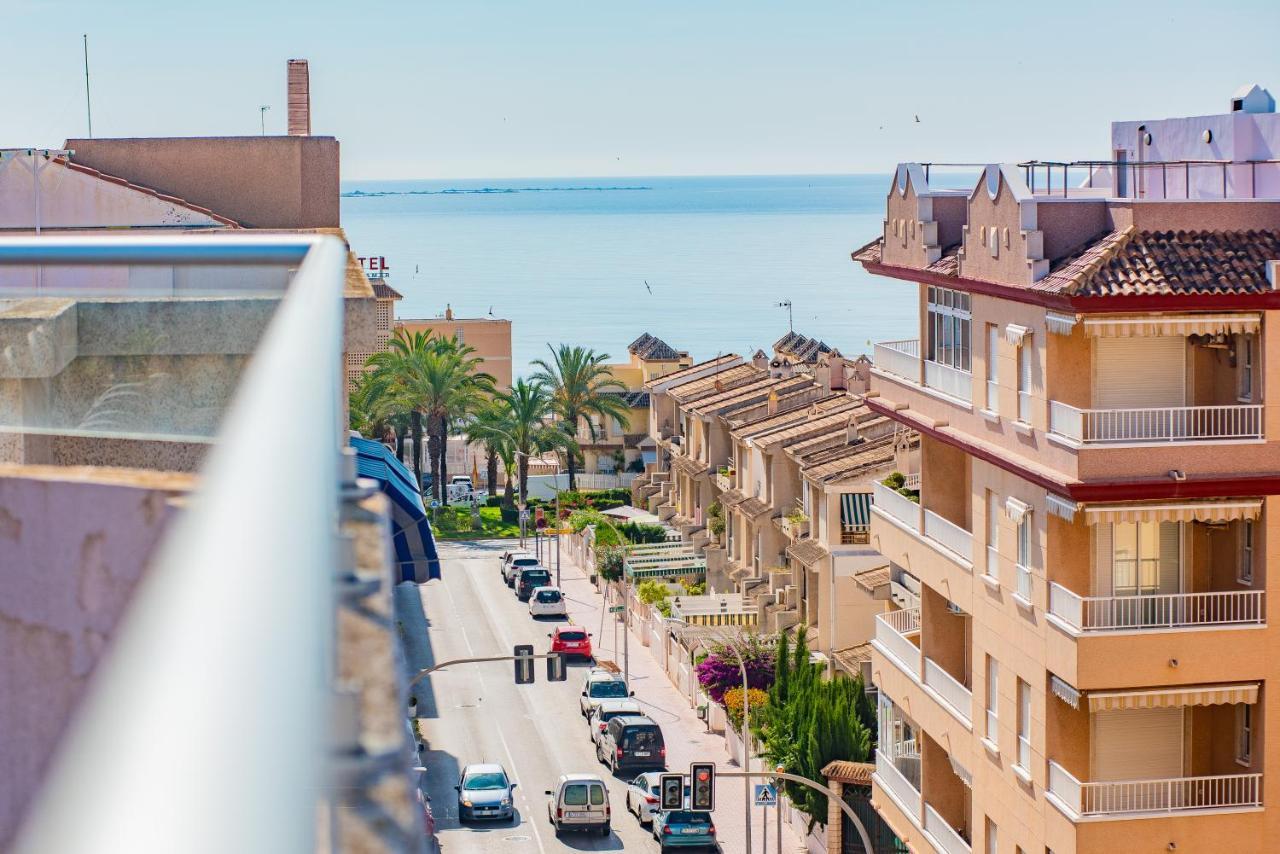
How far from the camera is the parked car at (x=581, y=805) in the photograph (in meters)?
34.9

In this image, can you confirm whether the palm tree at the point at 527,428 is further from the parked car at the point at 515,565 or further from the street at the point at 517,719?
the street at the point at 517,719

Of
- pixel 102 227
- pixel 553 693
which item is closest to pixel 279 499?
pixel 102 227

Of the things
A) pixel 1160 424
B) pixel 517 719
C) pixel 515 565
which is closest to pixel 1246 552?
pixel 1160 424

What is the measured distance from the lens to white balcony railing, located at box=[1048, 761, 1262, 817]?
19.3 m

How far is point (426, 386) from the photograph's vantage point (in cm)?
6869

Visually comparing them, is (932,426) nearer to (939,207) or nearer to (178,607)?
(939,207)

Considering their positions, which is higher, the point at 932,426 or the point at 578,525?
the point at 932,426

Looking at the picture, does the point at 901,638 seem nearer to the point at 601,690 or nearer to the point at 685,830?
the point at 685,830

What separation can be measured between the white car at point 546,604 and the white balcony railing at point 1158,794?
37739 millimetres

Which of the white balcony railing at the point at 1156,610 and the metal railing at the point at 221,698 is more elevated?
the metal railing at the point at 221,698

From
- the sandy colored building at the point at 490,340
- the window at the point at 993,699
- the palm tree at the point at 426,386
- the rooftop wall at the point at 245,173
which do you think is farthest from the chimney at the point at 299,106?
the sandy colored building at the point at 490,340

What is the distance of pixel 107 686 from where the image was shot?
3.47ft

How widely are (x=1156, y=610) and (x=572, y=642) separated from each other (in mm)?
32683

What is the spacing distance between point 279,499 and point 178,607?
0.93 ft
